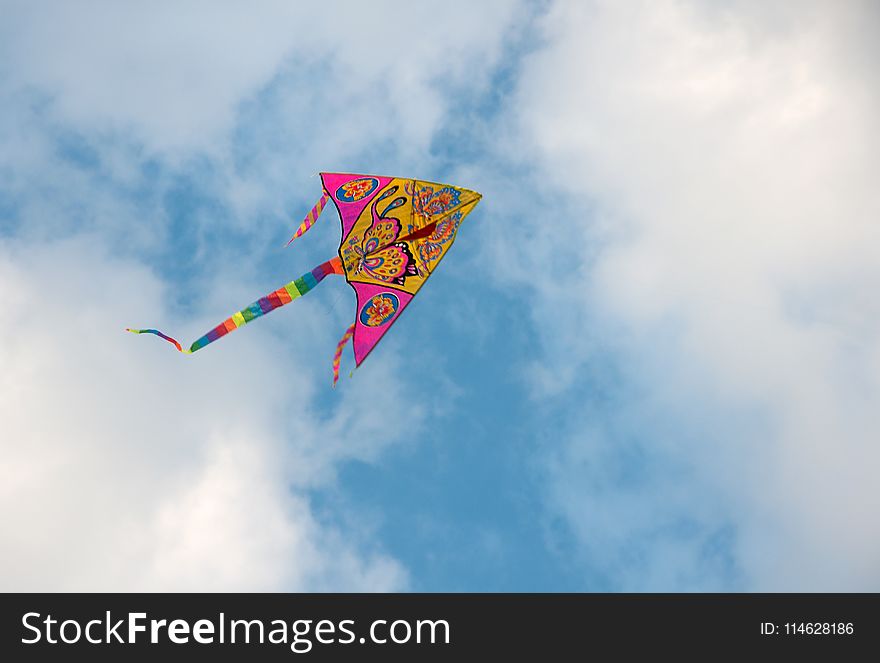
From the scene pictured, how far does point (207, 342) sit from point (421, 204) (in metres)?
11.3

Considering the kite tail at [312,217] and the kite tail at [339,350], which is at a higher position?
the kite tail at [312,217]

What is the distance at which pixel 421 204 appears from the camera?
39719 millimetres

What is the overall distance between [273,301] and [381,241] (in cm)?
Answer: 559

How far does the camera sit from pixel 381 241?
39.2m

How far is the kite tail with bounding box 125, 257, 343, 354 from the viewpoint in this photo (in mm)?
36156

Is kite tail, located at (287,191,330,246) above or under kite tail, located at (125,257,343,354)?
above

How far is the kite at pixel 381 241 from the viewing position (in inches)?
1464

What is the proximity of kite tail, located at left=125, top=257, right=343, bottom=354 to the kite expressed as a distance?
0.14ft

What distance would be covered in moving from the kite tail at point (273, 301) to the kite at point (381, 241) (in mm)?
42

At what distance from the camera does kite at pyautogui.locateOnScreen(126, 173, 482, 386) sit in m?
37.2

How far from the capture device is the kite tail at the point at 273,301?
1423 inches
